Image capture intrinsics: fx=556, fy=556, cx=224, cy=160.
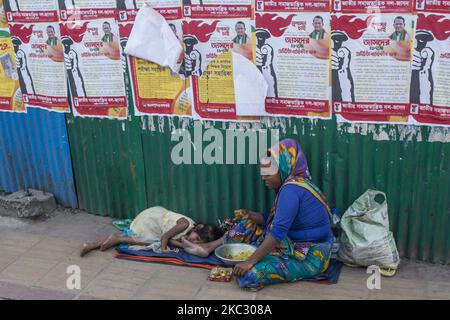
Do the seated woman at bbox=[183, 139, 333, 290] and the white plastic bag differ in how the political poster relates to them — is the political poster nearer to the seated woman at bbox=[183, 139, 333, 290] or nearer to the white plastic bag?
the white plastic bag

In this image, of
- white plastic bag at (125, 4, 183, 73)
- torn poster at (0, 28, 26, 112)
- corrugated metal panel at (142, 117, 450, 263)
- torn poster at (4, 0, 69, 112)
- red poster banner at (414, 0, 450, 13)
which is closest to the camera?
red poster banner at (414, 0, 450, 13)

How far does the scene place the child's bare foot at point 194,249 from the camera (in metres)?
4.66

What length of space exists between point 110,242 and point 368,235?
219 cm

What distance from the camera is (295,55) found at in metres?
4.29

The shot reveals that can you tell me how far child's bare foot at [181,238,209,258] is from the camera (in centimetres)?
466

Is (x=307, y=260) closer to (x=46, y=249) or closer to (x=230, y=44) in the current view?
(x=230, y=44)

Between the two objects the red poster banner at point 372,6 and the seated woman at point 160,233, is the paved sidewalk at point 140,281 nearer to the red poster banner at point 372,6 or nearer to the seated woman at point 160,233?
the seated woman at point 160,233

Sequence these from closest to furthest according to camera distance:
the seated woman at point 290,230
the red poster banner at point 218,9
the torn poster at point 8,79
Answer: the seated woman at point 290,230, the red poster banner at point 218,9, the torn poster at point 8,79

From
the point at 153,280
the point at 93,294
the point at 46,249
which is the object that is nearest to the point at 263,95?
the point at 153,280

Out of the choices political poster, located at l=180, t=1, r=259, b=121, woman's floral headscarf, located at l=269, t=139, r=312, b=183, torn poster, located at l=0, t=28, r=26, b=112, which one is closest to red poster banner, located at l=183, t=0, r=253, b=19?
political poster, located at l=180, t=1, r=259, b=121

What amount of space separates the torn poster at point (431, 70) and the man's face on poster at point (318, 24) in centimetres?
68

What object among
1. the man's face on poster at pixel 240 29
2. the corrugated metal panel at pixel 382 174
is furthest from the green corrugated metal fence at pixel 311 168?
the man's face on poster at pixel 240 29

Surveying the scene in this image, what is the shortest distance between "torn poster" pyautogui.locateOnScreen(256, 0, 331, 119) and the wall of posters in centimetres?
64

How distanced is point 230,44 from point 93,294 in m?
2.22
